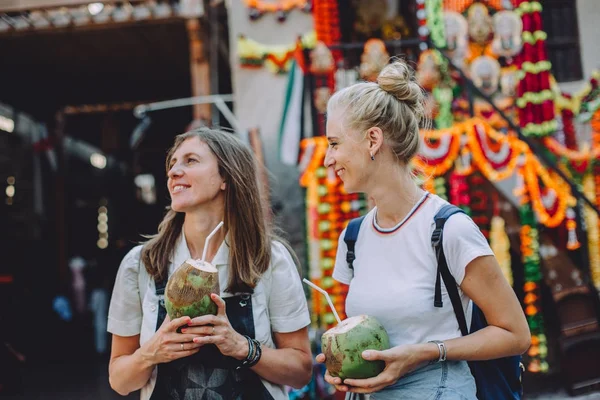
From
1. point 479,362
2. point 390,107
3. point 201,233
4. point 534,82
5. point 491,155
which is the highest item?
point 534,82

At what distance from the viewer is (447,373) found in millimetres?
1846

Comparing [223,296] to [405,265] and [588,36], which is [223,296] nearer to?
[405,265]

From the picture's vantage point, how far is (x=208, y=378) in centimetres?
213

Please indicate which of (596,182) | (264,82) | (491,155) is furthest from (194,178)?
(596,182)

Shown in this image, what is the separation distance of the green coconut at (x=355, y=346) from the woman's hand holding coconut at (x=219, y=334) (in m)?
0.38

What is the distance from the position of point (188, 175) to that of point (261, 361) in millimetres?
855

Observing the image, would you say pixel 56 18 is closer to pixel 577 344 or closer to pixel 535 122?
pixel 535 122

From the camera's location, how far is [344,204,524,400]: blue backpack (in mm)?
1847

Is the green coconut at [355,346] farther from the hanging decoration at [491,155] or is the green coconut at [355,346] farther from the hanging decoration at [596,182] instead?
the hanging decoration at [596,182]

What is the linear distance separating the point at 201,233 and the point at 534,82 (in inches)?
249

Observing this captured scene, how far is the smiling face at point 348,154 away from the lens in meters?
1.99

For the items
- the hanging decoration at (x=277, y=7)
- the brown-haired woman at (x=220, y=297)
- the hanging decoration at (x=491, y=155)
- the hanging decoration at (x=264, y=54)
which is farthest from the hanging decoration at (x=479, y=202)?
the brown-haired woman at (x=220, y=297)

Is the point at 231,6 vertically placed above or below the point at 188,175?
above

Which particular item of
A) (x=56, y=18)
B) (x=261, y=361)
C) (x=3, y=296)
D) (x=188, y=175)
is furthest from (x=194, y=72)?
(x=261, y=361)
